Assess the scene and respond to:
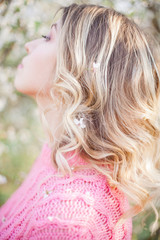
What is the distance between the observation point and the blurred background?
2.52m

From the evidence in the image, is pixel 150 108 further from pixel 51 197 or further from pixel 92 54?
pixel 51 197

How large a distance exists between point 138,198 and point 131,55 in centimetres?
96

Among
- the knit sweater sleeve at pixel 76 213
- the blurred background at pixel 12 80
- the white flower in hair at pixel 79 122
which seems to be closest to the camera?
the knit sweater sleeve at pixel 76 213

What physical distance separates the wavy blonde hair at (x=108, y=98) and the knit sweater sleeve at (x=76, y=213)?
103 millimetres

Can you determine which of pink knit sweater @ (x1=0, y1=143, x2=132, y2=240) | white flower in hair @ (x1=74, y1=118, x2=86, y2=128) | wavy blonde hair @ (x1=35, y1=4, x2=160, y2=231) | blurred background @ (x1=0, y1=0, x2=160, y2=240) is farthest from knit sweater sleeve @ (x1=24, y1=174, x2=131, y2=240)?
blurred background @ (x1=0, y1=0, x2=160, y2=240)

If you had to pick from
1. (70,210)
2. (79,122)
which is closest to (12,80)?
(79,122)

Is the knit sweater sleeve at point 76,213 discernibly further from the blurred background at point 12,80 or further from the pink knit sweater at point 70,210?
the blurred background at point 12,80

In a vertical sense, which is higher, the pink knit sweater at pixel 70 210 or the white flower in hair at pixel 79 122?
the white flower in hair at pixel 79 122

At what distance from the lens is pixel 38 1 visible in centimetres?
289

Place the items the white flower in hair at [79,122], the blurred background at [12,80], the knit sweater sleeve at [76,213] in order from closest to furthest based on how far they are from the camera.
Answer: the knit sweater sleeve at [76,213] → the white flower in hair at [79,122] → the blurred background at [12,80]

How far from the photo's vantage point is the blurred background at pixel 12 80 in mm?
2523

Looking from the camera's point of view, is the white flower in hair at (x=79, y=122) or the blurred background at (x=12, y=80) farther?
the blurred background at (x=12, y=80)

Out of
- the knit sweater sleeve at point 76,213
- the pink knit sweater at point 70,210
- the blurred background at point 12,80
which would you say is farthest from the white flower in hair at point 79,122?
the blurred background at point 12,80

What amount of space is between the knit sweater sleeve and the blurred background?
699 mm
